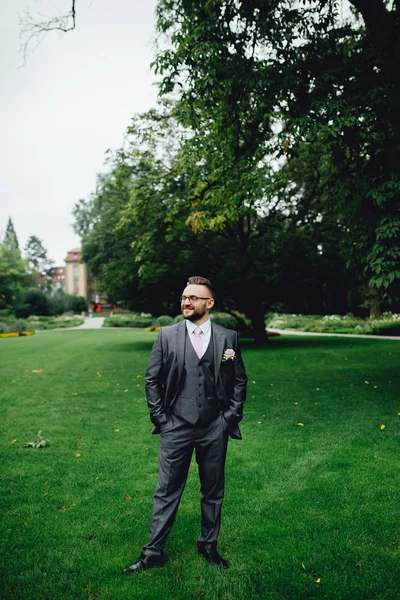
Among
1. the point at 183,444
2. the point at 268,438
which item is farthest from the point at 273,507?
the point at 268,438

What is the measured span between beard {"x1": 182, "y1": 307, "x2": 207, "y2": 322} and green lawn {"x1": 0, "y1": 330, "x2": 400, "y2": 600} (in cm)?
180

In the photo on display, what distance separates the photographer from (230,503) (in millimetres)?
4270

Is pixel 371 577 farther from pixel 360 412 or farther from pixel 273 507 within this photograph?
pixel 360 412

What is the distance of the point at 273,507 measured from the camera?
13.6 feet

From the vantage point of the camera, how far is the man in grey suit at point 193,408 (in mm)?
3166

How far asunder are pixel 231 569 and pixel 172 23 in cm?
1008

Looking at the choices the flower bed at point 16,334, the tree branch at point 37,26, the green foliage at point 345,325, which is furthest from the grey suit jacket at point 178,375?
the flower bed at point 16,334

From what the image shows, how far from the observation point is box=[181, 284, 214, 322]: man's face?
10.5 ft

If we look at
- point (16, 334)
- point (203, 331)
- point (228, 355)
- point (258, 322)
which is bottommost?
point (16, 334)

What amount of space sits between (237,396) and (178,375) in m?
0.47

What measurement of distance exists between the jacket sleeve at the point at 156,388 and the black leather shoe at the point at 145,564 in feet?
3.01

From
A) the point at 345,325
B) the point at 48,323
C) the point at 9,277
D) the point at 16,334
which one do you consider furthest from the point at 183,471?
the point at 9,277

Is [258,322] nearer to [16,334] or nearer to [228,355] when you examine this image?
[228,355]

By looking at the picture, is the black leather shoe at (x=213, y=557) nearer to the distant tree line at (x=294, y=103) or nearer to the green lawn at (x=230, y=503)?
the green lawn at (x=230, y=503)
